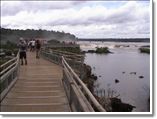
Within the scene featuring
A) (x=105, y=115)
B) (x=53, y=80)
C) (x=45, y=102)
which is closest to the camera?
(x=105, y=115)

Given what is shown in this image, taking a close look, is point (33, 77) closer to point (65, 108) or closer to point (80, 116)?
point (65, 108)

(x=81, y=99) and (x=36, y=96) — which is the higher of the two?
(x=81, y=99)

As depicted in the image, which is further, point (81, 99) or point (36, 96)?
point (36, 96)

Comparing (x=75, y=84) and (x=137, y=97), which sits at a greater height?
(x=75, y=84)

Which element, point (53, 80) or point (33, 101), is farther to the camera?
point (53, 80)

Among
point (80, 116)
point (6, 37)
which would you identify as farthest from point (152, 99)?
point (6, 37)

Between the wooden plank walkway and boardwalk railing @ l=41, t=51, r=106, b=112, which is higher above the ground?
boardwalk railing @ l=41, t=51, r=106, b=112

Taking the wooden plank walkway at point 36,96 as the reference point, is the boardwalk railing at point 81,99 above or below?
above

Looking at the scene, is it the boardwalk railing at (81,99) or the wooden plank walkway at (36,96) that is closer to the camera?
the boardwalk railing at (81,99)

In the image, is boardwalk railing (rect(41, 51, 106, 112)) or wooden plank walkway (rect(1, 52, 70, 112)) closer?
boardwalk railing (rect(41, 51, 106, 112))

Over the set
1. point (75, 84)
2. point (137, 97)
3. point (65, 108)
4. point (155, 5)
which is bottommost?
point (137, 97)

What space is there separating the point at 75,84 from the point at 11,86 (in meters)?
2.65

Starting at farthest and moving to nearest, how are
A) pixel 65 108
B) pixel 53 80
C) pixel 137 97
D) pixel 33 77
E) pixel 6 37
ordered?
1. pixel 6 37
2. pixel 137 97
3. pixel 33 77
4. pixel 53 80
5. pixel 65 108

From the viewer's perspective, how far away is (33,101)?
7.76 m
